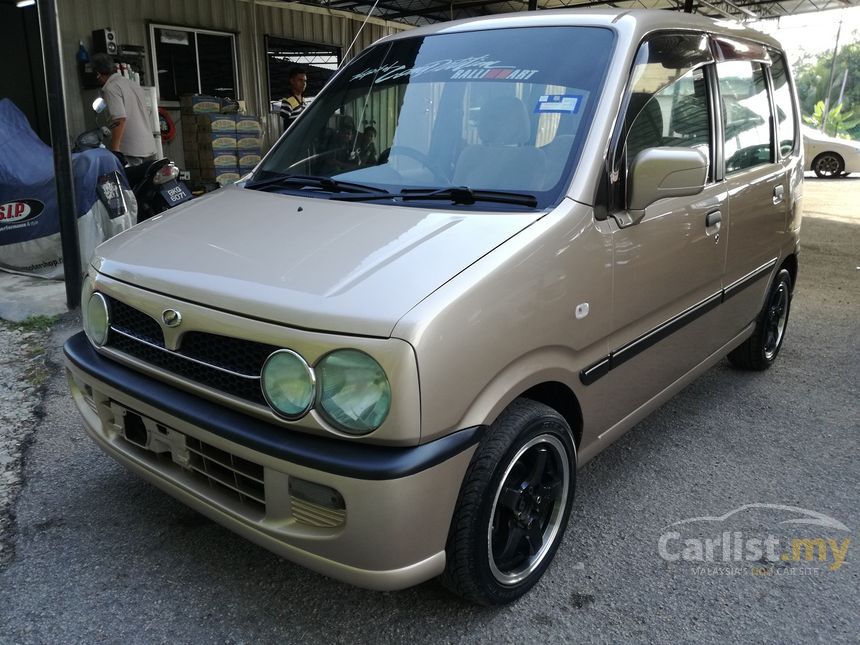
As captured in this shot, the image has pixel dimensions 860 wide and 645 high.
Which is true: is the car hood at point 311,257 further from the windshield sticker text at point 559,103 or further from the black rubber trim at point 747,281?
the black rubber trim at point 747,281

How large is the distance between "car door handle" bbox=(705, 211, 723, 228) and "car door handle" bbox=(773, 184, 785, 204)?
2.75 feet

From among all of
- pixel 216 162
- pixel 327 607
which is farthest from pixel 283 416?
pixel 216 162

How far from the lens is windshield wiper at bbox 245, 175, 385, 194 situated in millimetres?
2571

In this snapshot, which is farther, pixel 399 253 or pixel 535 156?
pixel 535 156

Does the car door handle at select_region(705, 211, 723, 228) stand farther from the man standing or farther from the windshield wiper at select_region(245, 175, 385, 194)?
the man standing

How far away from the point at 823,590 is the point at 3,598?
2.72 m

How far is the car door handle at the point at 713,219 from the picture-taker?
9.81ft

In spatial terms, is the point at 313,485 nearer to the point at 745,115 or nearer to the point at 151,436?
the point at 151,436

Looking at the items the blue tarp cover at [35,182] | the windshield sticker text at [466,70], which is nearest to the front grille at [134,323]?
the windshield sticker text at [466,70]

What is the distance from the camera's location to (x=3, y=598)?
7.38ft

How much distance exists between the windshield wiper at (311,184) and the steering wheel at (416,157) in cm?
18

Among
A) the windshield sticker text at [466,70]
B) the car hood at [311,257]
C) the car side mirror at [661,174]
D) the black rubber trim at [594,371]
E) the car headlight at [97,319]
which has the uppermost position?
the windshield sticker text at [466,70]

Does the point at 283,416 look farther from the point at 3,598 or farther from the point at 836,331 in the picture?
the point at 836,331

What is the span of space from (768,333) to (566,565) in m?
2.51
